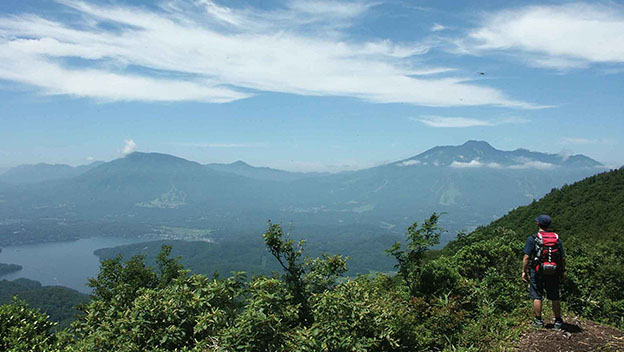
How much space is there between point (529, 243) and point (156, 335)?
729cm

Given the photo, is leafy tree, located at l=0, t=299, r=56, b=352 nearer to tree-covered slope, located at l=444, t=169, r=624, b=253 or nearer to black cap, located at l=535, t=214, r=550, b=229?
black cap, located at l=535, t=214, r=550, b=229

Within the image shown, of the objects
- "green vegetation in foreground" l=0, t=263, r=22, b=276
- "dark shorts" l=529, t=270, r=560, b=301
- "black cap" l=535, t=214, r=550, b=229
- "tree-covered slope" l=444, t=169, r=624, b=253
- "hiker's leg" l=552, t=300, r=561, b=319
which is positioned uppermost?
"black cap" l=535, t=214, r=550, b=229

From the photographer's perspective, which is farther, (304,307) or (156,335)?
(304,307)

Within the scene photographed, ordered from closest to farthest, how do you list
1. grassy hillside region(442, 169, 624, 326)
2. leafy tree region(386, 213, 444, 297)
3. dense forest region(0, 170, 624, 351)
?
dense forest region(0, 170, 624, 351) → grassy hillside region(442, 169, 624, 326) → leafy tree region(386, 213, 444, 297)

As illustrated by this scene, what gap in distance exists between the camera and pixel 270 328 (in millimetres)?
4898

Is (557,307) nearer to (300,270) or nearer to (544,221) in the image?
(544,221)

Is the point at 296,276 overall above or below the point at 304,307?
above

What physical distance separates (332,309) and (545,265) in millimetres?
4419

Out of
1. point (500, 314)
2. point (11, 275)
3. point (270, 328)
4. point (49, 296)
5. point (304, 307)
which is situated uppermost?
point (270, 328)

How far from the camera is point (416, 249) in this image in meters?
9.12

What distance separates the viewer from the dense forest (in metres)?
5.18

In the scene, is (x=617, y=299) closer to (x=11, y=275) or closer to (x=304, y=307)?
(x=304, y=307)

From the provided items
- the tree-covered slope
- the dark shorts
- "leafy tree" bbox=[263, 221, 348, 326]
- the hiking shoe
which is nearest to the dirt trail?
the hiking shoe

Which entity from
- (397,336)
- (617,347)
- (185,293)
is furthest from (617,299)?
(185,293)
